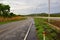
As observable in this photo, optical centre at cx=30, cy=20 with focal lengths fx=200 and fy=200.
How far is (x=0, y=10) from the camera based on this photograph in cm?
9331

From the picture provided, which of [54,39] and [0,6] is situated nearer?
[54,39]

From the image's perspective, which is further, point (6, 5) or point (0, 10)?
point (6, 5)

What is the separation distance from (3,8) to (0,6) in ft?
5.66

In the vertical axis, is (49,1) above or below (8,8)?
above

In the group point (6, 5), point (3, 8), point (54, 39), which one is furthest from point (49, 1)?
point (6, 5)

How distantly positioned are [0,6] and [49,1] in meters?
45.6

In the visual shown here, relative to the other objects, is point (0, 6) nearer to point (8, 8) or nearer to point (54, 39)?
point (8, 8)

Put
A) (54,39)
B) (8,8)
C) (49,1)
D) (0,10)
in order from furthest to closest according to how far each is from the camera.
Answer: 1. (8,8)
2. (0,10)
3. (49,1)
4. (54,39)

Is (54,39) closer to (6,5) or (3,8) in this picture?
(3,8)

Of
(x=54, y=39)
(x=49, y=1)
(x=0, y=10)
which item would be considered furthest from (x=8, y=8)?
(x=54, y=39)

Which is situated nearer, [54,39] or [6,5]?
[54,39]

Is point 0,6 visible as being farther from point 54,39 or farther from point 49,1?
point 54,39

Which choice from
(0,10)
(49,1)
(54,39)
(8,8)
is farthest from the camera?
(8,8)

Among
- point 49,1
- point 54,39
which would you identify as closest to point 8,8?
point 49,1
